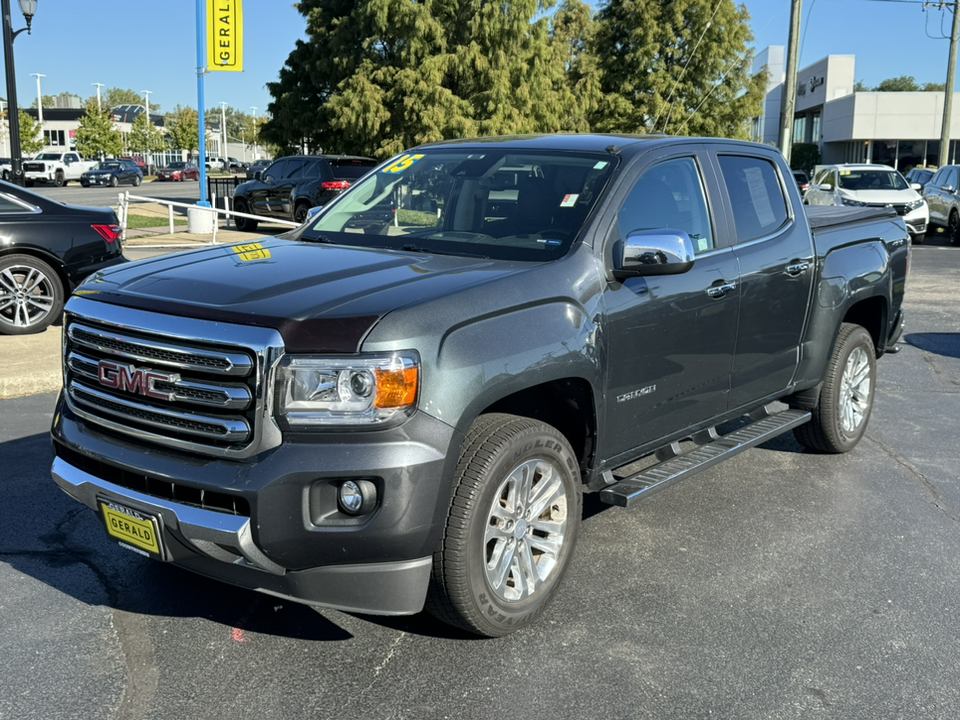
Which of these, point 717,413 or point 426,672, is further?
point 717,413

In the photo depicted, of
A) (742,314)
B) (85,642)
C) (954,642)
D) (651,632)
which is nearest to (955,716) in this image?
(954,642)

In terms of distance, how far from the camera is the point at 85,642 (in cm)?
383

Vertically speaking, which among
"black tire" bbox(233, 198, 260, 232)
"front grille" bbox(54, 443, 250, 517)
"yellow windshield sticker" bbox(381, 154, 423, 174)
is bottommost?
"black tire" bbox(233, 198, 260, 232)

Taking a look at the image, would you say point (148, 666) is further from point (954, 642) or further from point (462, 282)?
point (954, 642)

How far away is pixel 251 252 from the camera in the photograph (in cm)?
445

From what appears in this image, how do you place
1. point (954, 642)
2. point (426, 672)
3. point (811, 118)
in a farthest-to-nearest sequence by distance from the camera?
point (811, 118), point (954, 642), point (426, 672)

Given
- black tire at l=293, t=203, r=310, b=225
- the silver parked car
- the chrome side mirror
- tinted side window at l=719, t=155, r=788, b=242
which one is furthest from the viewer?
the silver parked car

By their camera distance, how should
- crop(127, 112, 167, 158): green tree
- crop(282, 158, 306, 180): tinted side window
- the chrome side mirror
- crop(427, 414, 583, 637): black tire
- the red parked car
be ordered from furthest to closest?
crop(127, 112, 167, 158): green tree < the red parked car < crop(282, 158, 306, 180): tinted side window < the chrome side mirror < crop(427, 414, 583, 637): black tire

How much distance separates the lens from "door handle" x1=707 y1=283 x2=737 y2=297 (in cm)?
476

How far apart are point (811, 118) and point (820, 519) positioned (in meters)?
70.1

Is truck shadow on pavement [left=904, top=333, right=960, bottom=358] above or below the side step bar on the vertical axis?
below

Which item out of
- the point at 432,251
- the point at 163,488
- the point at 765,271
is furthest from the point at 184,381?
the point at 765,271

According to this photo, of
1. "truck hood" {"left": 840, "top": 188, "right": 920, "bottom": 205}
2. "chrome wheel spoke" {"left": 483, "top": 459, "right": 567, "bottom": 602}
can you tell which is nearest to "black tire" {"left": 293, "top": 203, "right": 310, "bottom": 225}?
"truck hood" {"left": 840, "top": 188, "right": 920, "bottom": 205}

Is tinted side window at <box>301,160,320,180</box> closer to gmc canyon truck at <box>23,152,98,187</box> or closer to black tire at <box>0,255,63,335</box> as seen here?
black tire at <box>0,255,63,335</box>
